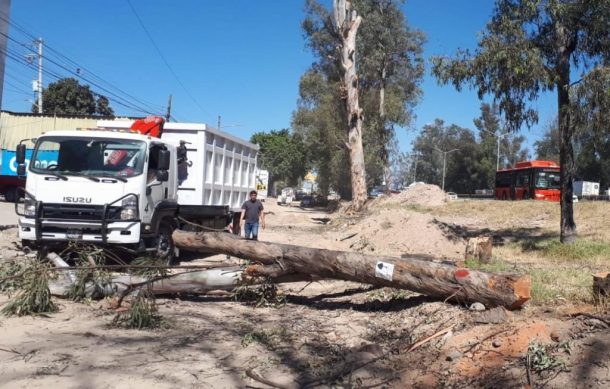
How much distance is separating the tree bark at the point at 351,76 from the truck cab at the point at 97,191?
18.2 m

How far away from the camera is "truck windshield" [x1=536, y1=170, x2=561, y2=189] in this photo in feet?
136

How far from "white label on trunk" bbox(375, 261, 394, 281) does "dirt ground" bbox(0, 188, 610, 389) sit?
0.55 m

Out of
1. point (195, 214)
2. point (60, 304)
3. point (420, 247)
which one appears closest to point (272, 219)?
point (420, 247)

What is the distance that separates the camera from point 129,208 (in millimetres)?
10008

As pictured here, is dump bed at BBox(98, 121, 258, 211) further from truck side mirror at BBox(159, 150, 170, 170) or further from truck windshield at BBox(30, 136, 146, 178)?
truck windshield at BBox(30, 136, 146, 178)

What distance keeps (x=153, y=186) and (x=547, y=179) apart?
37068mm

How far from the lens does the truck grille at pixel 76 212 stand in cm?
986

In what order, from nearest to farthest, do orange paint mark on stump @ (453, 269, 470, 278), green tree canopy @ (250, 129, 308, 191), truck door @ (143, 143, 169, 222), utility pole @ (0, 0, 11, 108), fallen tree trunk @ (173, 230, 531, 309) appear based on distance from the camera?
fallen tree trunk @ (173, 230, 531, 309), orange paint mark on stump @ (453, 269, 470, 278), truck door @ (143, 143, 169, 222), utility pole @ (0, 0, 11, 108), green tree canopy @ (250, 129, 308, 191)

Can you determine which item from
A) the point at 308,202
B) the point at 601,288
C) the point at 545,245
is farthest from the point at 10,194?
the point at 601,288

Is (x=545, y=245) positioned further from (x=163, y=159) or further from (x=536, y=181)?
(x=536, y=181)

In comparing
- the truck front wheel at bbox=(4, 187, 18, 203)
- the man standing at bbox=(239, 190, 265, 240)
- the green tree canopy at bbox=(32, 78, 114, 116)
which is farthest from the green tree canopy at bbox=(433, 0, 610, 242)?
the green tree canopy at bbox=(32, 78, 114, 116)

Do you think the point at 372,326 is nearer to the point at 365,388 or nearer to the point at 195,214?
the point at 365,388

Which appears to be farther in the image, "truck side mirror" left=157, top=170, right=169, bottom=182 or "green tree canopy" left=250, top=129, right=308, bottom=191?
"green tree canopy" left=250, top=129, right=308, bottom=191

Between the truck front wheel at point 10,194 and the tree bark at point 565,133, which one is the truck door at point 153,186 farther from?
the truck front wheel at point 10,194
